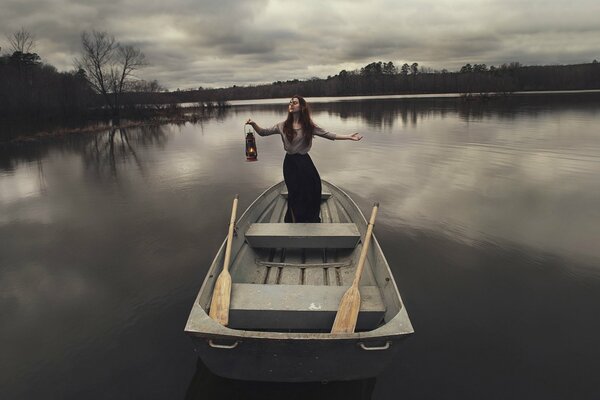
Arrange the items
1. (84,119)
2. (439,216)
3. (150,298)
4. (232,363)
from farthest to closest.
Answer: (84,119), (439,216), (150,298), (232,363)

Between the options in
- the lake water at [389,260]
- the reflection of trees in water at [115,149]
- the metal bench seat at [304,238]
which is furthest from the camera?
the reflection of trees in water at [115,149]

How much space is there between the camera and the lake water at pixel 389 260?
3.71m

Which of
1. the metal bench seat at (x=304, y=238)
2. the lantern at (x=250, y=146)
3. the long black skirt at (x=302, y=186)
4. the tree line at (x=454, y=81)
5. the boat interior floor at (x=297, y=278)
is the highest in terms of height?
the tree line at (x=454, y=81)

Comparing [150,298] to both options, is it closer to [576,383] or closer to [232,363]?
[232,363]

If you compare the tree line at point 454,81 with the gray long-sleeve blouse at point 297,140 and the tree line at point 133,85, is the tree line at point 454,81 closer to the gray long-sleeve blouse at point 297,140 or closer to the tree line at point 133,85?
the tree line at point 133,85

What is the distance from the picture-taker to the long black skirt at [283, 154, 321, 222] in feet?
16.9

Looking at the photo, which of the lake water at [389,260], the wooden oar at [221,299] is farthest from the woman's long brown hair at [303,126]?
the lake water at [389,260]

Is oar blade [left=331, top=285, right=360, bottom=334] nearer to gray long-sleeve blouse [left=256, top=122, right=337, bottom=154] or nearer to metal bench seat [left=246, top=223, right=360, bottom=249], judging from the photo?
metal bench seat [left=246, top=223, right=360, bottom=249]

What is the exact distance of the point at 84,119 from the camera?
34688 mm

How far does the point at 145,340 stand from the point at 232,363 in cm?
206

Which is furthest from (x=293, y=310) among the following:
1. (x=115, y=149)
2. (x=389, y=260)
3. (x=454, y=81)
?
(x=454, y=81)

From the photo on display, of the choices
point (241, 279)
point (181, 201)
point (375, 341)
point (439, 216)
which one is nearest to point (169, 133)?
point (181, 201)

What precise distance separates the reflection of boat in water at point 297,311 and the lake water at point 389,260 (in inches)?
28.1

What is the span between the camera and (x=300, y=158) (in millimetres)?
5113
